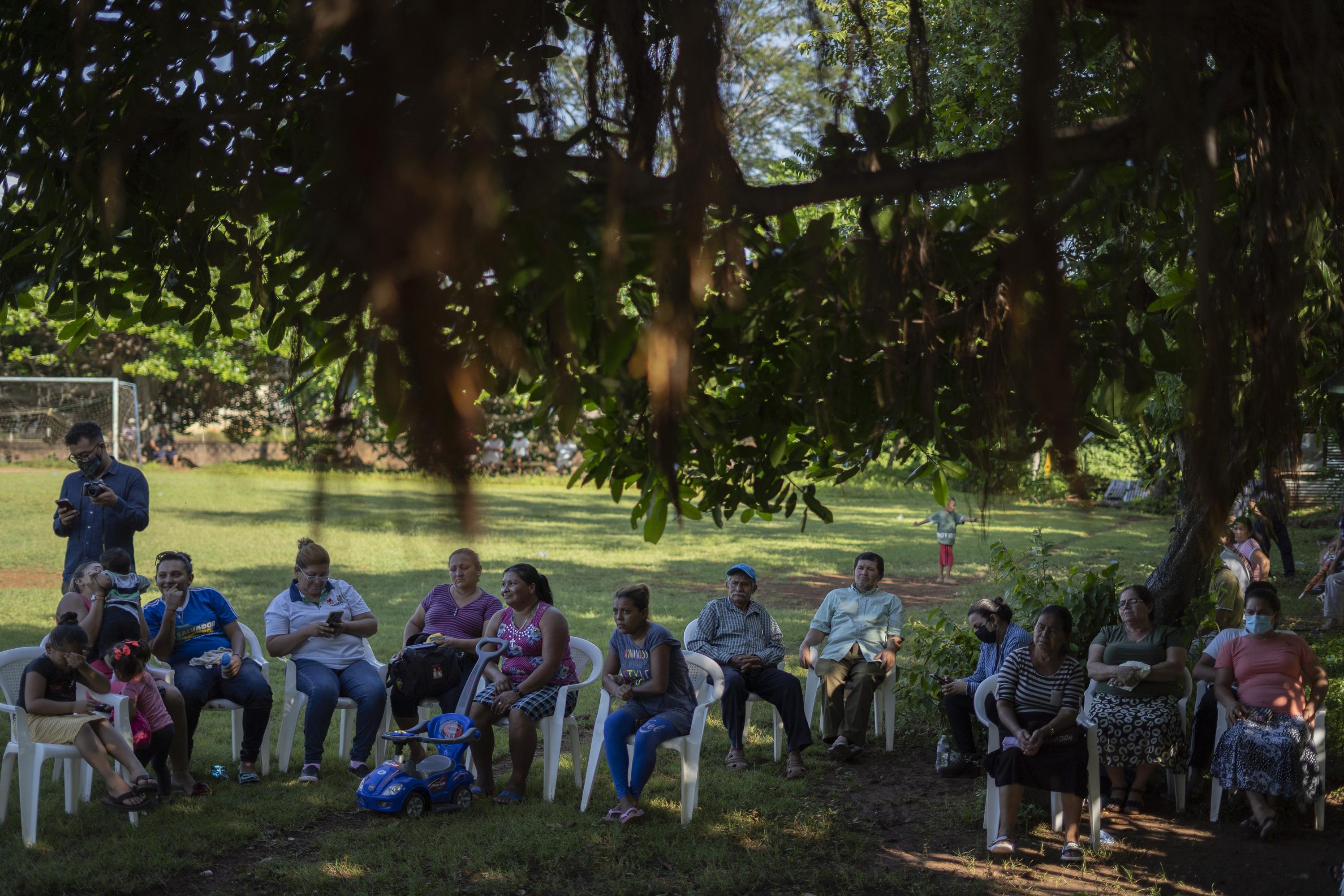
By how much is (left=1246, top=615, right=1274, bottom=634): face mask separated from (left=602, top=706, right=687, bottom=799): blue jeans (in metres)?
2.56

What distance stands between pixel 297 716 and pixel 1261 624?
14.7ft

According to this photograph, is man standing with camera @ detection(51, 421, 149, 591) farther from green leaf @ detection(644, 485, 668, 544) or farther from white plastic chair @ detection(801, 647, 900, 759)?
green leaf @ detection(644, 485, 668, 544)

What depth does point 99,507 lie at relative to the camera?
5.79 m

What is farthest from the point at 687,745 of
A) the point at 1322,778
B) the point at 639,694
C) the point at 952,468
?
the point at 1322,778

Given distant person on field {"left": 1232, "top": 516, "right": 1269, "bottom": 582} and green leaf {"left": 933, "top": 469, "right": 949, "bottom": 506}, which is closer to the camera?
green leaf {"left": 933, "top": 469, "right": 949, "bottom": 506}

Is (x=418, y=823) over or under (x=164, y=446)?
under

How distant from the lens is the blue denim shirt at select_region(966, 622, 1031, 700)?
5547 mm

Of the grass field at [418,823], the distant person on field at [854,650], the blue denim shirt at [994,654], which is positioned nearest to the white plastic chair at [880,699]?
the distant person on field at [854,650]

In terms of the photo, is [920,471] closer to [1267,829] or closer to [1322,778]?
[1267,829]

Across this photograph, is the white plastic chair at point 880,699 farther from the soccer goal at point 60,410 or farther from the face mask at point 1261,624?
the soccer goal at point 60,410

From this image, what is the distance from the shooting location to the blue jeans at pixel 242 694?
536 centimetres

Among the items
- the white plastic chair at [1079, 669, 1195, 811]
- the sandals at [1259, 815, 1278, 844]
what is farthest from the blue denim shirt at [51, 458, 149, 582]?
the sandals at [1259, 815, 1278, 844]

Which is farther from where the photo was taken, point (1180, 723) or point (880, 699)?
point (880, 699)

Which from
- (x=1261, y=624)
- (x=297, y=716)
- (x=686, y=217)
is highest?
(x=686, y=217)
